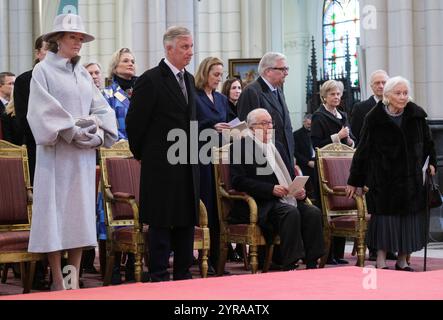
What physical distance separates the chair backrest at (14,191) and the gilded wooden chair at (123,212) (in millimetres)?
793

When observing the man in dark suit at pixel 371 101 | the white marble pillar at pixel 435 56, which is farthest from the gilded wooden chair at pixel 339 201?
the white marble pillar at pixel 435 56

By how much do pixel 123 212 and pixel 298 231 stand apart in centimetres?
145

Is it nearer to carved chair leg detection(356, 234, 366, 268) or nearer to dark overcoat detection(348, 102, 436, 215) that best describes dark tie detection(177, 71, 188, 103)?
dark overcoat detection(348, 102, 436, 215)

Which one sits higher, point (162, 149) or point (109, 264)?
point (162, 149)

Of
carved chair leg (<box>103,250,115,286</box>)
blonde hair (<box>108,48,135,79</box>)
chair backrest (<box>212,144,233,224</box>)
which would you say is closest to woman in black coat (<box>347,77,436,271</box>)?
chair backrest (<box>212,144,233,224</box>)

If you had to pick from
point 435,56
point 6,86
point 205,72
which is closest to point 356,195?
point 205,72

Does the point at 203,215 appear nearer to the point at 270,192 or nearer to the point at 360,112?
the point at 270,192

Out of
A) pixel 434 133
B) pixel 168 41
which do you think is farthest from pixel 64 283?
pixel 434 133

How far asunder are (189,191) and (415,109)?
2.73 m

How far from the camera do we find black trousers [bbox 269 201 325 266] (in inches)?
307

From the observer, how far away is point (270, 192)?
7938 millimetres

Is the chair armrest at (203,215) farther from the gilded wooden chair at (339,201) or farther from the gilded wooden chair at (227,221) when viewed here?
the gilded wooden chair at (339,201)

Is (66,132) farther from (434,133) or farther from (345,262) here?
(434,133)

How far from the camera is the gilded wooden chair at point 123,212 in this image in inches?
296
